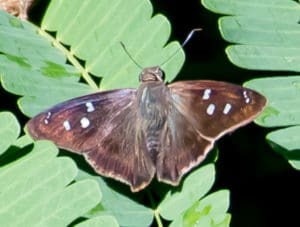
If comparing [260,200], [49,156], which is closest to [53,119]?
[49,156]

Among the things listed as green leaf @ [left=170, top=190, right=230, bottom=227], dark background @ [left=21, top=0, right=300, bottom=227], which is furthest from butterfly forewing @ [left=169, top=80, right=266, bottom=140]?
dark background @ [left=21, top=0, right=300, bottom=227]

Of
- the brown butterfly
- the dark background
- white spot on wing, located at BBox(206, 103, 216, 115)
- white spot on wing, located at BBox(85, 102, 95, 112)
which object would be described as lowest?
the dark background

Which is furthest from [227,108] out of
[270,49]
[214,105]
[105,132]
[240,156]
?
[240,156]

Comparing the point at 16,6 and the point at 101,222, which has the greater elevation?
the point at 16,6

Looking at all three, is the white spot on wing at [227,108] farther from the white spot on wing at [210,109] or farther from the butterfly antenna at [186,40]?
the butterfly antenna at [186,40]

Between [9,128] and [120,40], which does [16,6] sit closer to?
[120,40]

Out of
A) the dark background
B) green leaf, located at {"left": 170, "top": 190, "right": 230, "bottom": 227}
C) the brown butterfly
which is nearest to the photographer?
green leaf, located at {"left": 170, "top": 190, "right": 230, "bottom": 227}

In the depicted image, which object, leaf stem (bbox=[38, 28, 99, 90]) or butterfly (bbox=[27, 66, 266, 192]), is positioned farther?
→ leaf stem (bbox=[38, 28, 99, 90])

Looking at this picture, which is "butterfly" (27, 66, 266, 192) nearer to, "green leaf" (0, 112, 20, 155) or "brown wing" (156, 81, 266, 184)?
"brown wing" (156, 81, 266, 184)
